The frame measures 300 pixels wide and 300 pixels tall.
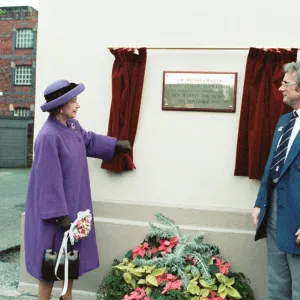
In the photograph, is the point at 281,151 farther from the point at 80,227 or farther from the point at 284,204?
the point at 80,227

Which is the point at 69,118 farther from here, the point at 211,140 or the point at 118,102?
the point at 211,140

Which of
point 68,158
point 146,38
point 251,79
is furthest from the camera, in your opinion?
point 146,38

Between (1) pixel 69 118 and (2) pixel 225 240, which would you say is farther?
(2) pixel 225 240

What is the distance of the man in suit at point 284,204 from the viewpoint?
3.18m

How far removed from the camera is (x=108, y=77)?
4.50m

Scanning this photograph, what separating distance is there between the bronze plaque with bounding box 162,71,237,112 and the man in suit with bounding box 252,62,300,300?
84cm

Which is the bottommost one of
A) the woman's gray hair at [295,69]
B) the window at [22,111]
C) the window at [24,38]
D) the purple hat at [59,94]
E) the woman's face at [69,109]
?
the window at [22,111]

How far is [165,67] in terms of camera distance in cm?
438

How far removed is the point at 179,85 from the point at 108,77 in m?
0.69

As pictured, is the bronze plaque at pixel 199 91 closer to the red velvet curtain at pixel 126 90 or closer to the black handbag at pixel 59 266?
the red velvet curtain at pixel 126 90

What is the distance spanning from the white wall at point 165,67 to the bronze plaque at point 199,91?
0.06m

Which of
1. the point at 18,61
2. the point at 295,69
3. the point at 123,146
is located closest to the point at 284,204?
the point at 295,69

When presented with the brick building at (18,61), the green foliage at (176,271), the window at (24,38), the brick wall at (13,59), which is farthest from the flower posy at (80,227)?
the window at (24,38)

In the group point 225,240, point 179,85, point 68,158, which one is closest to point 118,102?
point 179,85
